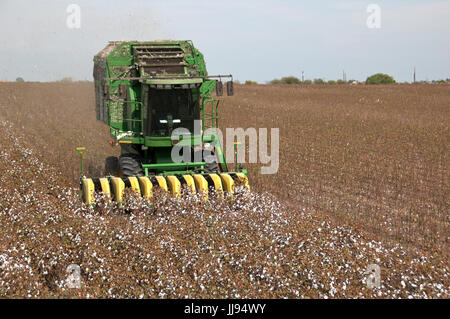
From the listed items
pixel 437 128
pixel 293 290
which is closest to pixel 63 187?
pixel 293 290

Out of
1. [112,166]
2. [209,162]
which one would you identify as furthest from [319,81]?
[209,162]

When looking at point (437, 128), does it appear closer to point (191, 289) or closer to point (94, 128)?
point (94, 128)

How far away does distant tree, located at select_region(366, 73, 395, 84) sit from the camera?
70556mm

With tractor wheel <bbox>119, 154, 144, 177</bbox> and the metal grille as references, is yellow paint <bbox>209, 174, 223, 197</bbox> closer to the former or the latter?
tractor wheel <bbox>119, 154, 144, 177</bbox>

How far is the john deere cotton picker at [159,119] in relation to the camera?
10438 mm

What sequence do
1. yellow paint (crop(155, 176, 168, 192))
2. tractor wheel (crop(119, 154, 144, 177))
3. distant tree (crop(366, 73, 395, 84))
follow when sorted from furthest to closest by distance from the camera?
distant tree (crop(366, 73, 395, 84)), tractor wheel (crop(119, 154, 144, 177)), yellow paint (crop(155, 176, 168, 192))

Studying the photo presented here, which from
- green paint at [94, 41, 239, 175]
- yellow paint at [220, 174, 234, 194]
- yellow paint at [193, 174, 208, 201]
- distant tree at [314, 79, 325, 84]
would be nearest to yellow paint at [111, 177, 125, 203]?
green paint at [94, 41, 239, 175]

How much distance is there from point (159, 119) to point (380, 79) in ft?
215

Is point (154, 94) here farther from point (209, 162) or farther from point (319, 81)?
point (319, 81)

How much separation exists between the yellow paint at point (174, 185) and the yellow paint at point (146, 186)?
422 mm

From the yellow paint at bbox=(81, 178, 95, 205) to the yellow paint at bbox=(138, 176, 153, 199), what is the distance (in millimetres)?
909

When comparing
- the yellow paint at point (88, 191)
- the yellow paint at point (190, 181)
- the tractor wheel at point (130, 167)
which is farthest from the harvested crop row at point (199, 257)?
the tractor wheel at point (130, 167)

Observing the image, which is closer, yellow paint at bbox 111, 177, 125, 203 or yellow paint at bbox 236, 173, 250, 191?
yellow paint at bbox 111, 177, 125, 203

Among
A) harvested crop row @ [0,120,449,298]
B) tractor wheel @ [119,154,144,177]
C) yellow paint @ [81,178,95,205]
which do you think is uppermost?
tractor wheel @ [119,154,144,177]
